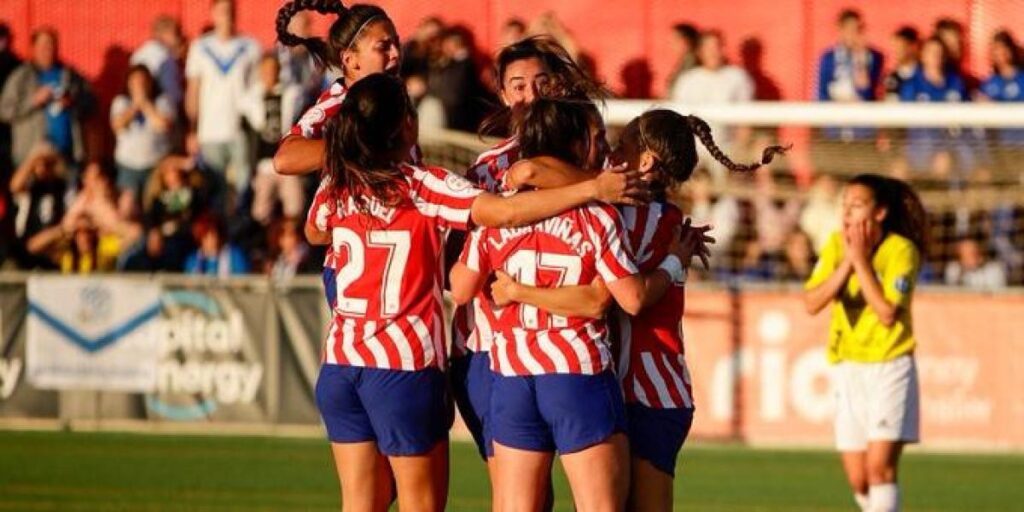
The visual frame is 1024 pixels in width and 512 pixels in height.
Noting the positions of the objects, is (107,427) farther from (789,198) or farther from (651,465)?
(651,465)

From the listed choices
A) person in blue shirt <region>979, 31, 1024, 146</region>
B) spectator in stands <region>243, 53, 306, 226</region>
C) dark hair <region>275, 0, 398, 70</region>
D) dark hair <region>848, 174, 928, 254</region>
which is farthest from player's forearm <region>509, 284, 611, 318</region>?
person in blue shirt <region>979, 31, 1024, 146</region>

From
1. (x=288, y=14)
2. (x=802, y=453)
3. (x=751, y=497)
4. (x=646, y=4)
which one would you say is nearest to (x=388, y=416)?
(x=288, y=14)

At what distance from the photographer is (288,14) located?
9016 mm

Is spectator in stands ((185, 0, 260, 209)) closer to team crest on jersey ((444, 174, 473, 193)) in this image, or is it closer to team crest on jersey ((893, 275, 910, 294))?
team crest on jersey ((893, 275, 910, 294))

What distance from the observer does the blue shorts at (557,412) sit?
8.02 m

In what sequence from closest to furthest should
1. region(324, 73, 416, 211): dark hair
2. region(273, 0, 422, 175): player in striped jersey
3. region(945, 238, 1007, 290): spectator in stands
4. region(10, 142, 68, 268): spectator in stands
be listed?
region(324, 73, 416, 211): dark hair, region(273, 0, 422, 175): player in striped jersey, region(945, 238, 1007, 290): spectator in stands, region(10, 142, 68, 268): spectator in stands

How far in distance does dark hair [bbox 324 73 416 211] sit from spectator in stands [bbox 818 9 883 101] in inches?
494

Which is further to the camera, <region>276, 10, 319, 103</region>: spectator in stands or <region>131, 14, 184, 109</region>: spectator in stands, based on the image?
<region>131, 14, 184, 109</region>: spectator in stands

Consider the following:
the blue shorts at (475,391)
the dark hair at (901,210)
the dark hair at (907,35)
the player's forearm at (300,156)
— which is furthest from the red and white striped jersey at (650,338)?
the dark hair at (907,35)

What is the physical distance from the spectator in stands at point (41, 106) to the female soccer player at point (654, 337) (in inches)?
551

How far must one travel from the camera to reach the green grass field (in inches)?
544

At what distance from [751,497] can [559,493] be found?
4.31 ft

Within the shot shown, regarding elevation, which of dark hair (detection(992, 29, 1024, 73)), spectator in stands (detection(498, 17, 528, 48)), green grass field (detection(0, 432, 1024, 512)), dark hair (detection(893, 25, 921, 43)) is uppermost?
spectator in stands (detection(498, 17, 528, 48))

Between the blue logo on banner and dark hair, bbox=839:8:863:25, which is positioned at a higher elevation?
dark hair, bbox=839:8:863:25
